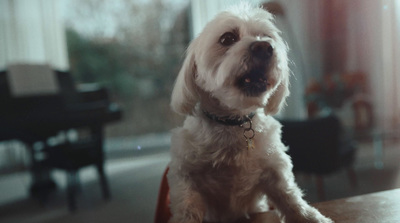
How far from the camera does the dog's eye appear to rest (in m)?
0.77

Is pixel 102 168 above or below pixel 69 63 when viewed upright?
below

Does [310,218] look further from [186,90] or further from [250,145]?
[186,90]

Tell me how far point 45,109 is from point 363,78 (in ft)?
6.63

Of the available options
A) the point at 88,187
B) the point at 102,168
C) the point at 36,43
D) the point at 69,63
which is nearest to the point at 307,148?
the point at 102,168

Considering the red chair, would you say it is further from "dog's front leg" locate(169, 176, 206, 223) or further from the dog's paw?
the dog's paw

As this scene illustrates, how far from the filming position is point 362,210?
794 millimetres

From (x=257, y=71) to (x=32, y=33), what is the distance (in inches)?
61.3

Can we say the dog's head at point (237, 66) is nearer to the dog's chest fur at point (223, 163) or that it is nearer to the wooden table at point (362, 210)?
the dog's chest fur at point (223, 163)

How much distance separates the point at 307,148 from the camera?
5.62 feet

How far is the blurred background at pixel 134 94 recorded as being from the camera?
1738mm

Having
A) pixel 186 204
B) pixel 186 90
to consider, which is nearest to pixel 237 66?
pixel 186 90

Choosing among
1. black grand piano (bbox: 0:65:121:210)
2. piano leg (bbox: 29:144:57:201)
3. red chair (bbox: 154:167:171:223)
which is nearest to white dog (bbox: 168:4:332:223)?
red chair (bbox: 154:167:171:223)

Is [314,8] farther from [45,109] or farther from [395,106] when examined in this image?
[45,109]

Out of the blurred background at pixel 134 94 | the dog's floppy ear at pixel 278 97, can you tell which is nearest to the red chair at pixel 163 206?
the dog's floppy ear at pixel 278 97
